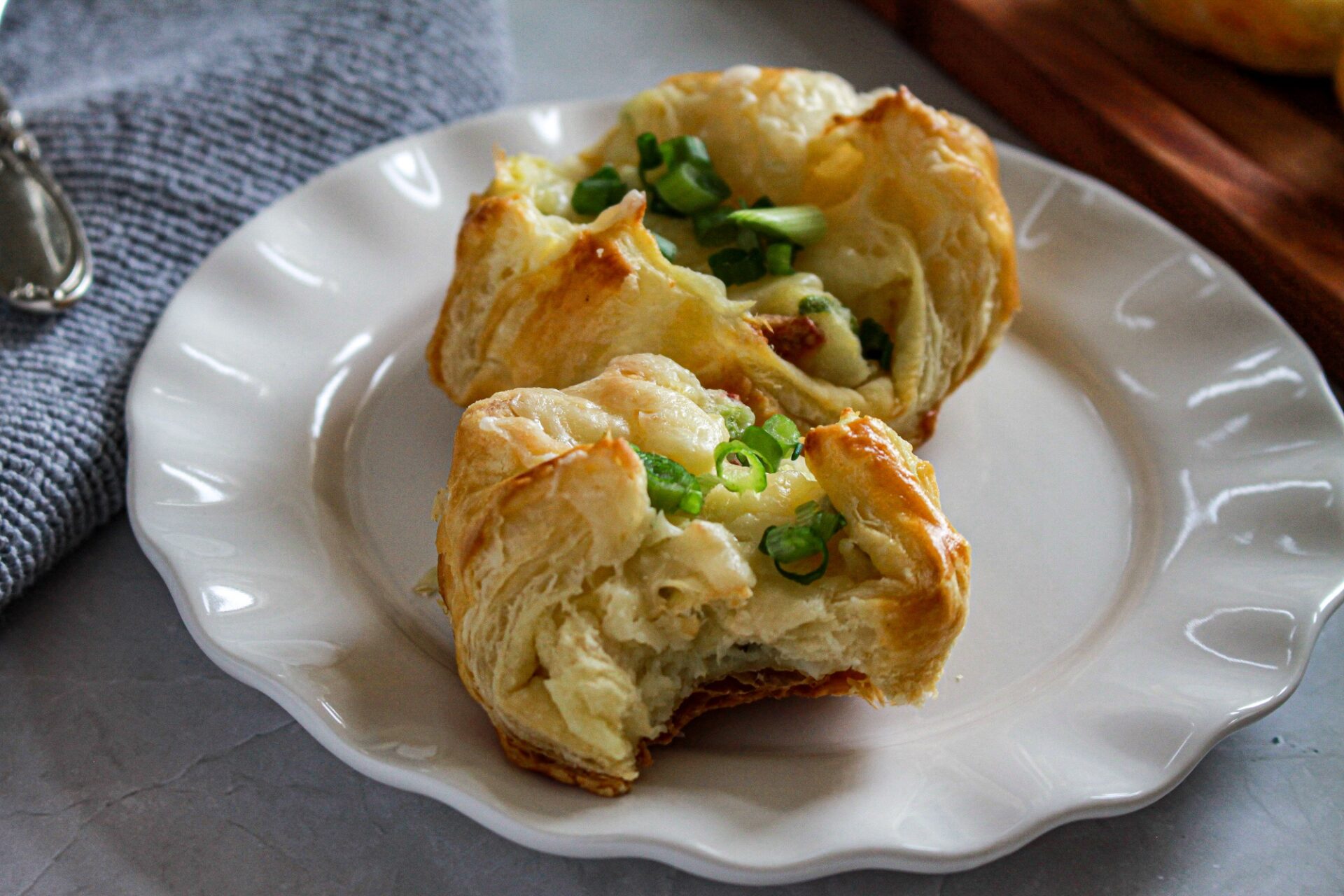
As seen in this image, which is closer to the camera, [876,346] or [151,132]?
[876,346]

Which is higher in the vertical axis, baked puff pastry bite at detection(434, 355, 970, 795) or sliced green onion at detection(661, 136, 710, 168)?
sliced green onion at detection(661, 136, 710, 168)

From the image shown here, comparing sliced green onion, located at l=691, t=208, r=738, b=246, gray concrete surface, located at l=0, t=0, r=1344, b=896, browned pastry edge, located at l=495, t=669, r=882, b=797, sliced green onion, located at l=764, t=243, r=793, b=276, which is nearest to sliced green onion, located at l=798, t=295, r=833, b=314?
sliced green onion, located at l=764, t=243, r=793, b=276

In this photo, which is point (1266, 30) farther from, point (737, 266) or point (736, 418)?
point (736, 418)

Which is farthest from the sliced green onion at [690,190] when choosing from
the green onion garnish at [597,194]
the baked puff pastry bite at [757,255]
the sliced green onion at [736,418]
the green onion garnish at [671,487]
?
the green onion garnish at [671,487]

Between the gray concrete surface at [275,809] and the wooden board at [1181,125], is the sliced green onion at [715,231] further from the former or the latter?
the wooden board at [1181,125]

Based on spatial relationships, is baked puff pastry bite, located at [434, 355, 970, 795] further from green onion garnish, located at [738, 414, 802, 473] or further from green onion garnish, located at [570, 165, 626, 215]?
green onion garnish, located at [570, 165, 626, 215]

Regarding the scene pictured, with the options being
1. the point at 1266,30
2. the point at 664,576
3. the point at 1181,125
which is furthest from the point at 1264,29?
the point at 664,576
